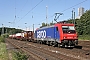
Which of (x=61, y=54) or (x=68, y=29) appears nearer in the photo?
(x=61, y=54)

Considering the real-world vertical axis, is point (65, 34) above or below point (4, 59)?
above

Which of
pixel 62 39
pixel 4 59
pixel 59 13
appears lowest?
pixel 4 59

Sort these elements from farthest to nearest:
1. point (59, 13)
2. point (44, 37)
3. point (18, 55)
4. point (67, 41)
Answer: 1. point (59, 13)
2. point (44, 37)
3. point (67, 41)
4. point (18, 55)

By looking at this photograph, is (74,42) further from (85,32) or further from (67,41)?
(85,32)

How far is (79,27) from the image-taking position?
76500 mm

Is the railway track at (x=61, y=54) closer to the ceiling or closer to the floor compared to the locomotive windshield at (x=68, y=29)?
closer to the floor

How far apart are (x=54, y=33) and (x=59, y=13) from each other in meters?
9.37

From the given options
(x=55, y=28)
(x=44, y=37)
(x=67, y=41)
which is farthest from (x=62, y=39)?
(x=44, y=37)

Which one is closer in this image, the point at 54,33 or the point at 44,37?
the point at 54,33

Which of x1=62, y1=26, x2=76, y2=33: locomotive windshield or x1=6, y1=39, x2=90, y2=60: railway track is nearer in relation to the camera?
x1=6, y1=39, x2=90, y2=60: railway track

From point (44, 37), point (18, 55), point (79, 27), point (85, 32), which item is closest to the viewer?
point (18, 55)

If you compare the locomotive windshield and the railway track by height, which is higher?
the locomotive windshield

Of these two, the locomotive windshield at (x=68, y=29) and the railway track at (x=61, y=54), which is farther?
the locomotive windshield at (x=68, y=29)

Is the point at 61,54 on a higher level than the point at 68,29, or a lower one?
lower
